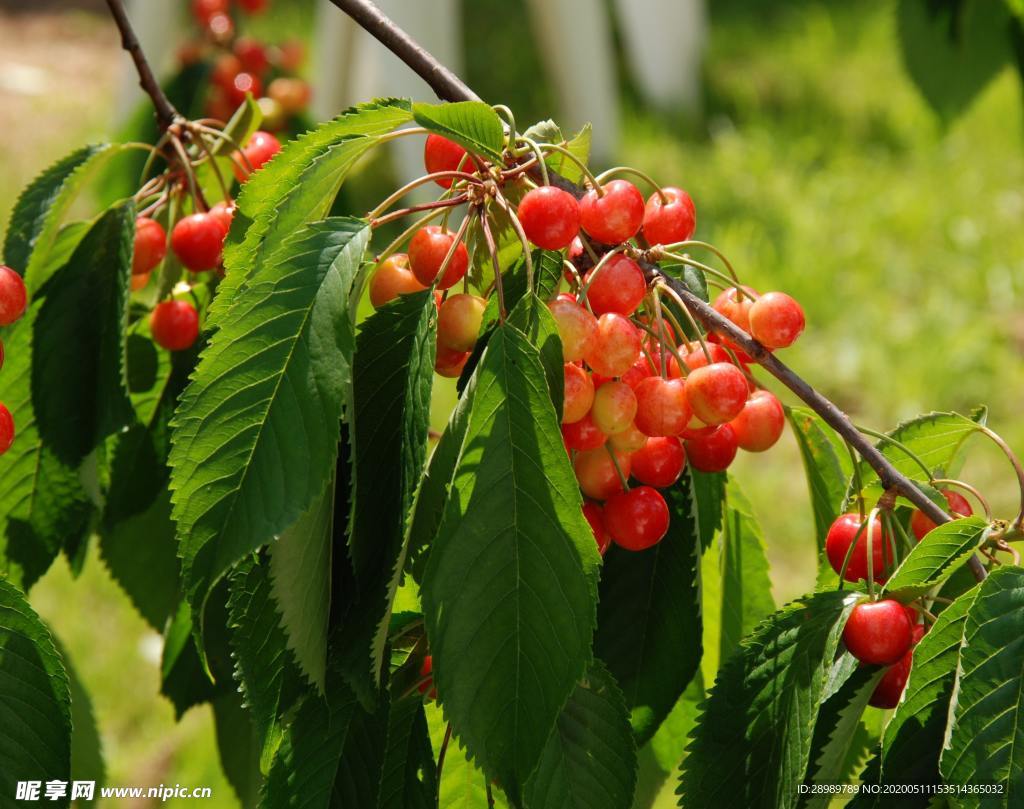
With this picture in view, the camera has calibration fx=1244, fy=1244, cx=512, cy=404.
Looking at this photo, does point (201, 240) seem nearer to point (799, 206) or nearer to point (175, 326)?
point (175, 326)

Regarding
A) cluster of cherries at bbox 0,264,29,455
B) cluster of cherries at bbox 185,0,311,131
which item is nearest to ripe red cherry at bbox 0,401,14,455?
cluster of cherries at bbox 0,264,29,455

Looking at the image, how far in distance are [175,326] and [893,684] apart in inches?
20.8

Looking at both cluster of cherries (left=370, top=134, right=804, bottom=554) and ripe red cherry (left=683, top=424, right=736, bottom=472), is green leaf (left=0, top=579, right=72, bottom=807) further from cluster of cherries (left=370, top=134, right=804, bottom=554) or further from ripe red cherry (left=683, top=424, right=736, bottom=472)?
ripe red cherry (left=683, top=424, right=736, bottom=472)

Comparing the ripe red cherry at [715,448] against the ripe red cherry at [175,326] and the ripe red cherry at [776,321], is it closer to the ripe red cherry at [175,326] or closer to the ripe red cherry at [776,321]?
the ripe red cherry at [776,321]

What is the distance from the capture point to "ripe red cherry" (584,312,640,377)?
67 centimetres

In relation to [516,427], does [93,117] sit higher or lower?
higher

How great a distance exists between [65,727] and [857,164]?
3.99 m

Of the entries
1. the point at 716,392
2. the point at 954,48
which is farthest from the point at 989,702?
the point at 954,48

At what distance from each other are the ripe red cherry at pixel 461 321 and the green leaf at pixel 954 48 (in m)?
0.76

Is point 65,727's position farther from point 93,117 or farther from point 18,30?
point 18,30

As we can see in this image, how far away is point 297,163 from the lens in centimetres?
70

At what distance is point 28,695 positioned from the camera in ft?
2.17

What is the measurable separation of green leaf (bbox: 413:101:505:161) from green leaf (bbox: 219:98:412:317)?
0.11 ft

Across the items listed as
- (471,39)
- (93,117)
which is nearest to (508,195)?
(93,117)
